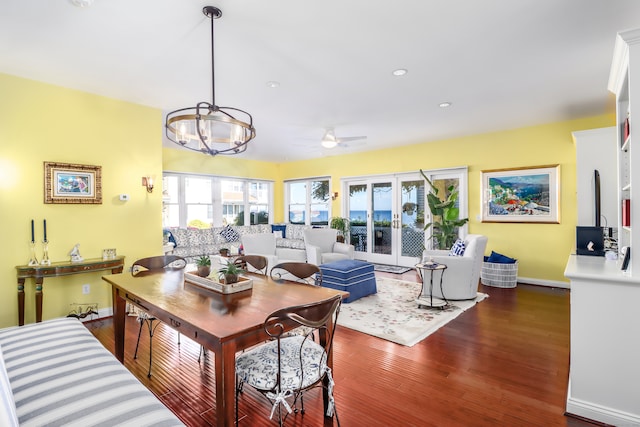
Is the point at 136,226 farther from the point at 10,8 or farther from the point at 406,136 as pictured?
the point at 406,136

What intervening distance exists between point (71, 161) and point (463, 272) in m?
5.27

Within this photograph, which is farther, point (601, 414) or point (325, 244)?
point (325, 244)

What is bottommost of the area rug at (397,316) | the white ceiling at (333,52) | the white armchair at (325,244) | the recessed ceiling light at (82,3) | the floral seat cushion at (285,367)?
the area rug at (397,316)

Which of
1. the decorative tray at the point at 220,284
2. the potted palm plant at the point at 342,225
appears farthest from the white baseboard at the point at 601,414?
the potted palm plant at the point at 342,225

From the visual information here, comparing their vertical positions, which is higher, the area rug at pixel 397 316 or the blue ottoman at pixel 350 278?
the blue ottoman at pixel 350 278

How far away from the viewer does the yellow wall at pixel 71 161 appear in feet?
11.2

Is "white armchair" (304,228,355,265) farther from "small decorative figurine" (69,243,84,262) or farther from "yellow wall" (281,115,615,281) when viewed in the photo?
"small decorative figurine" (69,243,84,262)

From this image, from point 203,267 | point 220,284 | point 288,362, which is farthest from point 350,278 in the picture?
point 288,362

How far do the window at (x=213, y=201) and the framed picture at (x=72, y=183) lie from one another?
2.99 meters

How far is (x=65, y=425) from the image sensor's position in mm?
1287

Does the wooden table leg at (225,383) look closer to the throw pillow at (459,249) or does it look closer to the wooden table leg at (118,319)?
the wooden table leg at (118,319)

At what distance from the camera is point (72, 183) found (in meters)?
3.81

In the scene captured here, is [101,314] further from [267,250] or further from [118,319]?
[267,250]

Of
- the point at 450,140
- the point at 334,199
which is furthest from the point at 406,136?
the point at 334,199
